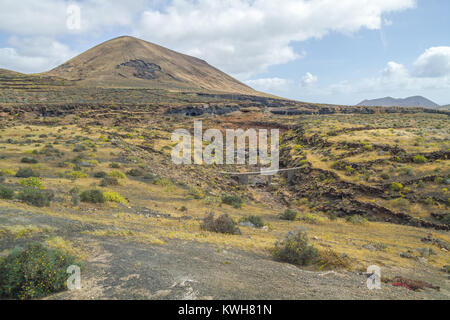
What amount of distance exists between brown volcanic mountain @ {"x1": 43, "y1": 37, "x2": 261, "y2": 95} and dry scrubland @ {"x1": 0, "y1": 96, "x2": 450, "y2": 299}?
50.1 meters

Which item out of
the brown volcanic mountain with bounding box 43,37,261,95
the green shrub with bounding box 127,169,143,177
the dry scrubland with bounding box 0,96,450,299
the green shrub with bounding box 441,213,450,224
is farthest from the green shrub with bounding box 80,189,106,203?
the brown volcanic mountain with bounding box 43,37,261,95

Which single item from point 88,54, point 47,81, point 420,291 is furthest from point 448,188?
point 88,54

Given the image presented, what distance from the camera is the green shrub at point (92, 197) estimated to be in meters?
11.5

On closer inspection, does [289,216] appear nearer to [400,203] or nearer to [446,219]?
[400,203]

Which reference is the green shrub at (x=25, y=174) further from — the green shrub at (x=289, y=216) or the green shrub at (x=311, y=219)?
the green shrub at (x=311, y=219)

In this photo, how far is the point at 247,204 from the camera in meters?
17.8

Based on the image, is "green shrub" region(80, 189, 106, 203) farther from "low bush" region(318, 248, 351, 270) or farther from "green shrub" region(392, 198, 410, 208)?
"green shrub" region(392, 198, 410, 208)

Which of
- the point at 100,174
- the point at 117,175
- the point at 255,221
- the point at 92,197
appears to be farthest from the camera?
the point at 117,175

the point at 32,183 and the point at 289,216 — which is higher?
the point at 32,183

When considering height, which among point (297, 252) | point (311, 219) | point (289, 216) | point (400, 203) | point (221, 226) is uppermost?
point (297, 252)

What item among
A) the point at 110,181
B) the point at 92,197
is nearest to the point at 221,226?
the point at 92,197

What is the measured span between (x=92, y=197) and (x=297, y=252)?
921 centimetres

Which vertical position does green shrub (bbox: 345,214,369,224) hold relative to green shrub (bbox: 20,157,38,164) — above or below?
below

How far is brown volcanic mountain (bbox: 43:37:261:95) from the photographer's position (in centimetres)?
7788
